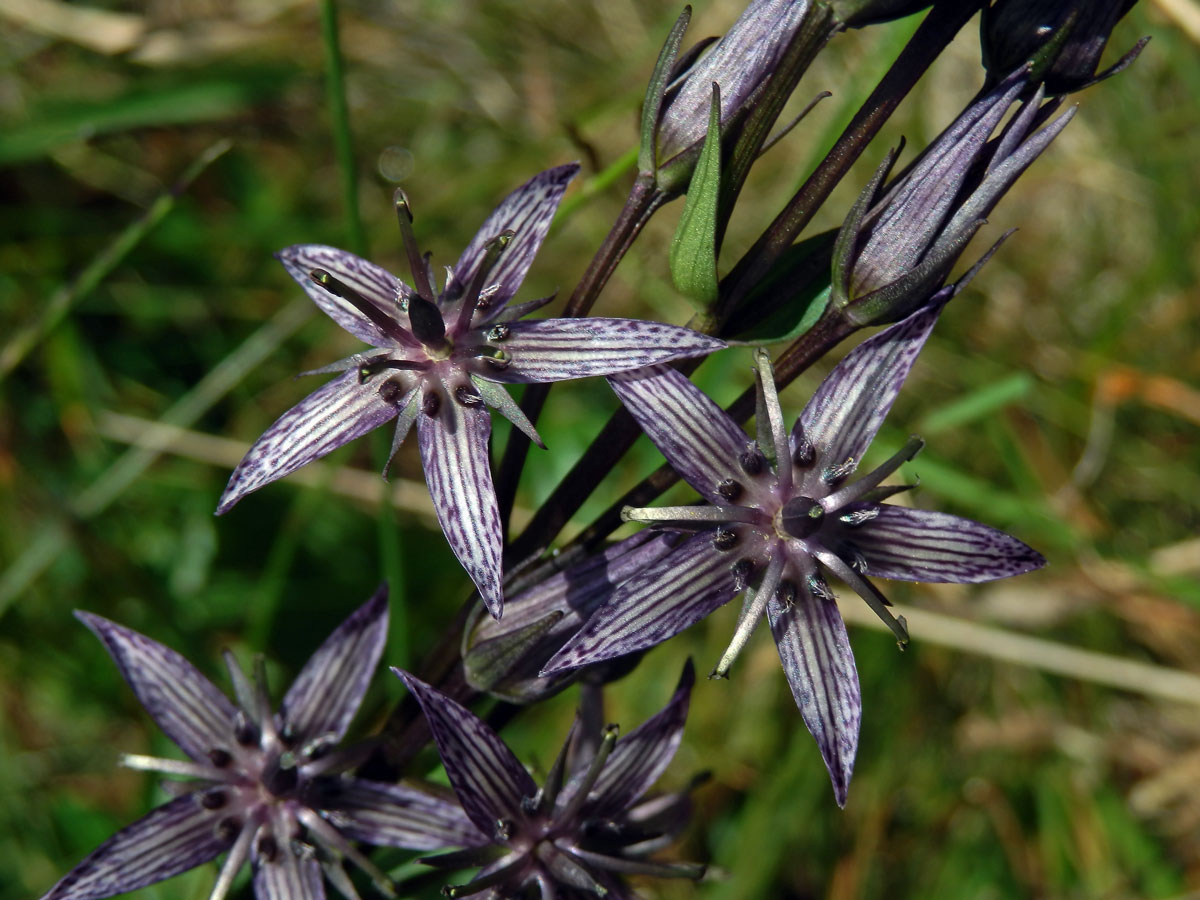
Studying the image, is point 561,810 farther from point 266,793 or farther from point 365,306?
point 365,306

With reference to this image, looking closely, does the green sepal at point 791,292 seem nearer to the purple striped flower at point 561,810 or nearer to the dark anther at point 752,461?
the dark anther at point 752,461

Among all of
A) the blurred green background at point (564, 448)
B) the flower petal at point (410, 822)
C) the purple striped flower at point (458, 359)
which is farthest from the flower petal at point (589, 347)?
the blurred green background at point (564, 448)

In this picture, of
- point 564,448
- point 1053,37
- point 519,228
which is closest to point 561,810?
point 519,228

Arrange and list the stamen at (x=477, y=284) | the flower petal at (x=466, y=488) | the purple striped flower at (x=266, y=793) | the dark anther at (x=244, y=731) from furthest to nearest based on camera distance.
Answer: the dark anther at (x=244, y=731), the purple striped flower at (x=266, y=793), the stamen at (x=477, y=284), the flower petal at (x=466, y=488)

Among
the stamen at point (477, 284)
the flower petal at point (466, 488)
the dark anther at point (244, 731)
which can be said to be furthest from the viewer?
the dark anther at point (244, 731)

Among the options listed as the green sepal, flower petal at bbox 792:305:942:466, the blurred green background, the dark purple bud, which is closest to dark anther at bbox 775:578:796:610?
flower petal at bbox 792:305:942:466

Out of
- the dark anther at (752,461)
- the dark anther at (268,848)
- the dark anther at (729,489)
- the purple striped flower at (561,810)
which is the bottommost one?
the purple striped flower at (561,810)

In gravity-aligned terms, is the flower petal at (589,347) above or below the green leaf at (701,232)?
below
